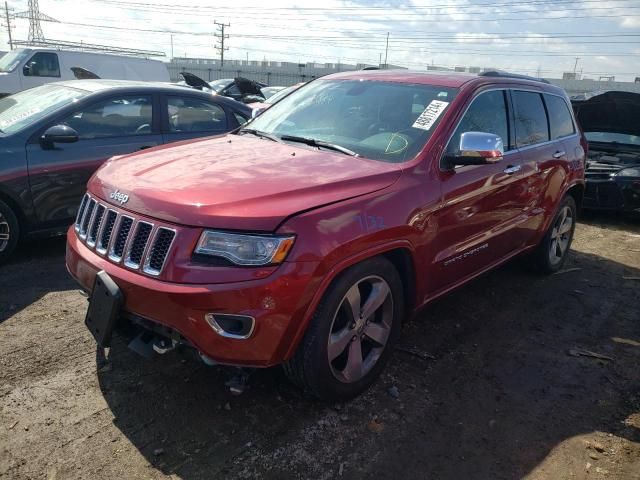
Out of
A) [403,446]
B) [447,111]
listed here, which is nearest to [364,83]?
[447,111]

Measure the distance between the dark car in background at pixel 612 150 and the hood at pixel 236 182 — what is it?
6053 millimetres

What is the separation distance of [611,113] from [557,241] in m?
4.55

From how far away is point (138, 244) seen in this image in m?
2.60

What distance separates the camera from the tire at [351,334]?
2.66 meters

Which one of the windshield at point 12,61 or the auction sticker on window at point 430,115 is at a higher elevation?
the auction sticker on window at point 430,115

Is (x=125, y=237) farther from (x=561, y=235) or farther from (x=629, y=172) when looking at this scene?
(x=629, y=172)

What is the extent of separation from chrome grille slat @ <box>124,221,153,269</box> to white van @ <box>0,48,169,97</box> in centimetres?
1337

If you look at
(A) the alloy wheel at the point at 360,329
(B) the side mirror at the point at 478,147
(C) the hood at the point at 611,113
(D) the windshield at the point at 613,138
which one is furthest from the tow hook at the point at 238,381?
(D) the windshield at the point at 613,138

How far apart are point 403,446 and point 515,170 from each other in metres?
2.38

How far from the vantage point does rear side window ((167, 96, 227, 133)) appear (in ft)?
19.1

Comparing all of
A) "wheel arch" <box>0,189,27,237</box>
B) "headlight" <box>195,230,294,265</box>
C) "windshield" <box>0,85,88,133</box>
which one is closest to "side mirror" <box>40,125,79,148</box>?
"windshield" <box>0,85,88,133</box>

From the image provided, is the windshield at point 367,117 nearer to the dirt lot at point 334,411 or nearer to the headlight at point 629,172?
the dirt lot at point 334,411

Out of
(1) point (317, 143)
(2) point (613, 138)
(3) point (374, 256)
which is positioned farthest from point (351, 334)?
(2) point (613, 138)

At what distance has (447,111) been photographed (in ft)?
11.4
